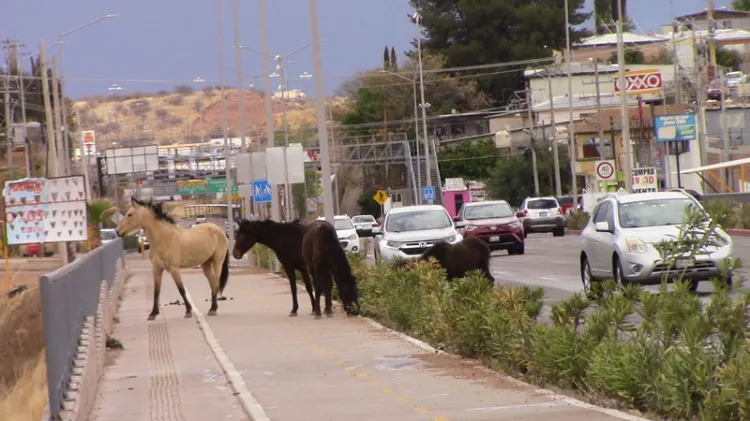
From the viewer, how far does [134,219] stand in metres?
24.9

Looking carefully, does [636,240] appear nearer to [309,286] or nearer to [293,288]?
[309,286]

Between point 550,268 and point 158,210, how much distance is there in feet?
41.0

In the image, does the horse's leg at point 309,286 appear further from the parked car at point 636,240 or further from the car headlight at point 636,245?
the car headlight at point 636,245

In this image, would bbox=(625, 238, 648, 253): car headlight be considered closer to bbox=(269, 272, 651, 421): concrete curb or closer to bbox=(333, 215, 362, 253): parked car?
bbox=(269, 272, 651, 421): concrete curb

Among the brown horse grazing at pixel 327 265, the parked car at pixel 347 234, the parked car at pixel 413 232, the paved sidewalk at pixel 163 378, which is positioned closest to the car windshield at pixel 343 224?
the parked car at pixel 347 234

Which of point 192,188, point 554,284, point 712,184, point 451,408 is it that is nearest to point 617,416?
point 451,408

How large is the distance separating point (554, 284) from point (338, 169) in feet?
293

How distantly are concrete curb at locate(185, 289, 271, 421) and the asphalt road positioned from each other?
418cm

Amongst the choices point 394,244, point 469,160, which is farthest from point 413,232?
point 469,160

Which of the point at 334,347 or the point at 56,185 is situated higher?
Answer: the point at 56,185

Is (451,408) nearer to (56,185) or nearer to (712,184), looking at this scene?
(56,185)

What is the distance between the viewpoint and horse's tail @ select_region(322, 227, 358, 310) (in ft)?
74.1

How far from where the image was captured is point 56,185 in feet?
109

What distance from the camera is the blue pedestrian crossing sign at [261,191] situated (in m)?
48.3
